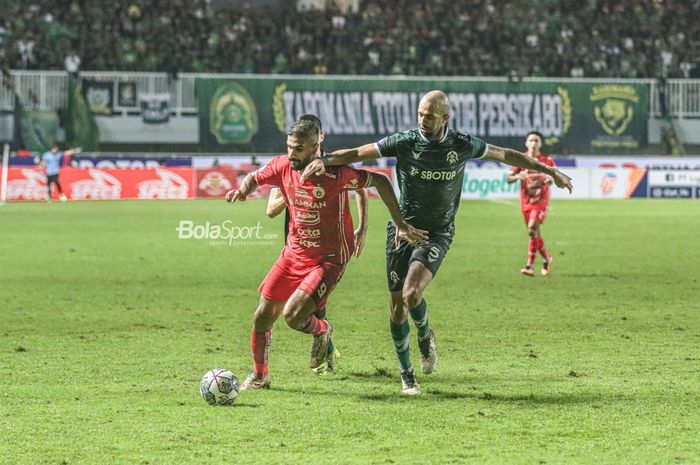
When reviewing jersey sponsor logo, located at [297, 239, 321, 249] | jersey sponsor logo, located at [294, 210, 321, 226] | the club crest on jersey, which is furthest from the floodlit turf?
the club crest on jersey

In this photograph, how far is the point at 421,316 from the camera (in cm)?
882

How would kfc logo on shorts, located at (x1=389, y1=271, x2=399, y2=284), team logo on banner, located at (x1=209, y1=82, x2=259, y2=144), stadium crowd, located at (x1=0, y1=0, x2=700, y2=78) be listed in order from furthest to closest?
stadium crowd, located at (x1=0, y1=0, x2=700, y2=78)
team logo on banner, located at (x1=209, y1=82, x2=259, y2=144)
kfc logo on shorts, located at (x1=389, y1=271, x2=399, y2=284)

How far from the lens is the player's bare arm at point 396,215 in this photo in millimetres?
8211

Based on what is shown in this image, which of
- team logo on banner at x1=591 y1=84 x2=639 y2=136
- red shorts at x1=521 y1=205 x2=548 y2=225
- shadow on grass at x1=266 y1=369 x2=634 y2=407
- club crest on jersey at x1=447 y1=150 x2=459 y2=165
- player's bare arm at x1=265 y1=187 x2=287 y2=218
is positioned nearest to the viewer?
shadow on grass at x1=266 y1=369 x2=634 y2=407

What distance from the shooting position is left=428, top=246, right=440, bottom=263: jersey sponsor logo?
860cm

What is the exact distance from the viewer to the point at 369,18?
48.3m

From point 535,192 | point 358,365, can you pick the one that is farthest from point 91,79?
point 358,365

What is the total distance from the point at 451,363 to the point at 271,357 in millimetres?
1625

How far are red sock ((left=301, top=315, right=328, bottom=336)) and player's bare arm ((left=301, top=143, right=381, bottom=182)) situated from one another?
1.28 m

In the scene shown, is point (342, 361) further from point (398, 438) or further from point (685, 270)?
point (685, 270)

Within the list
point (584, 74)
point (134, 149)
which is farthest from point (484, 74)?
point (134, 149)

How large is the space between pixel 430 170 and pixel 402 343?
1.33 m

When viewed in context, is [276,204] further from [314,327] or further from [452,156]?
[452,156]

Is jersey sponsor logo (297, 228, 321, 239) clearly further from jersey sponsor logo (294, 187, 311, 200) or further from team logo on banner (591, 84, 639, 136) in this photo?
team logo on banner (591, 84, 639, 136)
